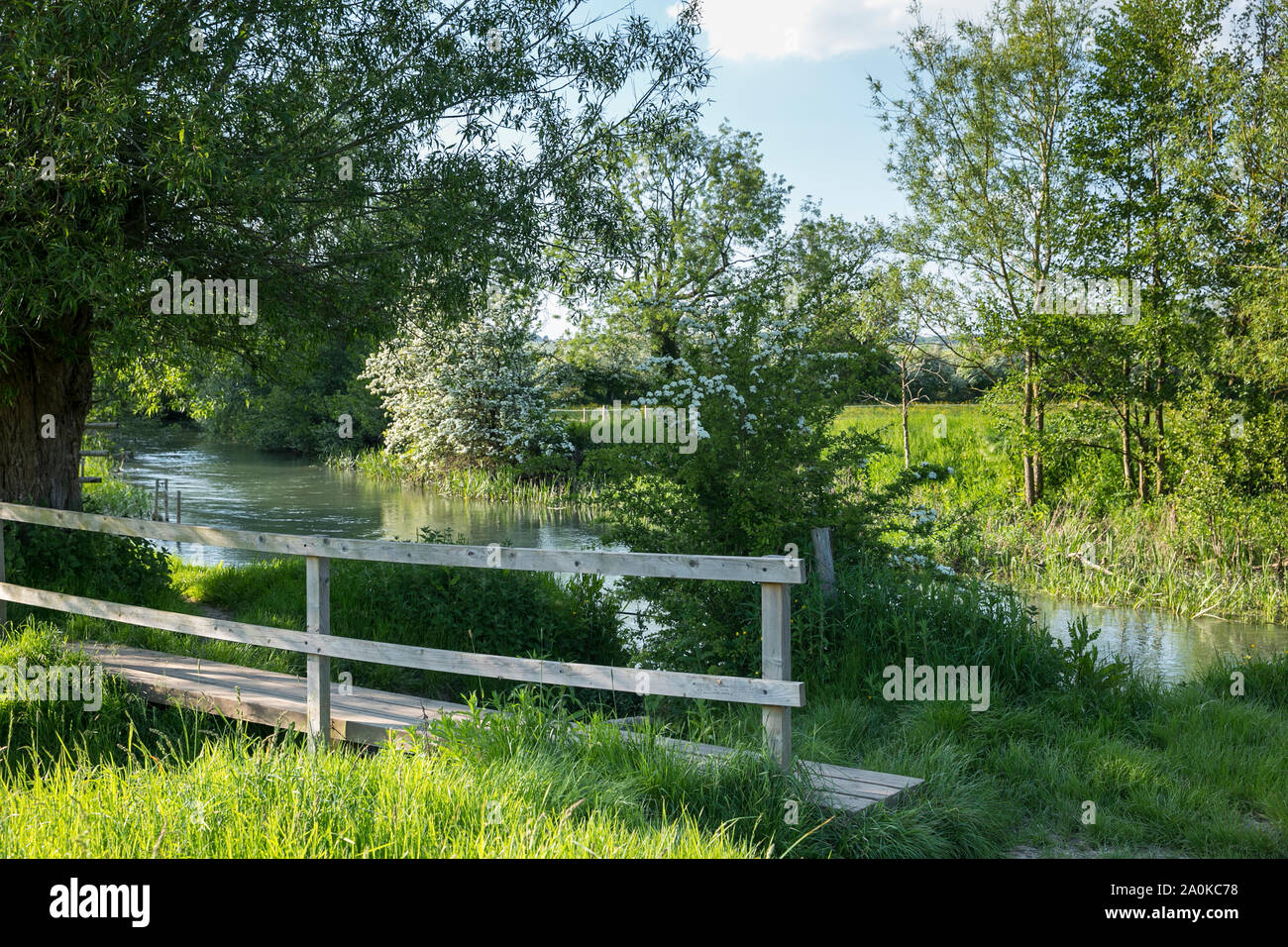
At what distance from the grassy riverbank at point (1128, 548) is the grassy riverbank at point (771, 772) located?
4.18 m

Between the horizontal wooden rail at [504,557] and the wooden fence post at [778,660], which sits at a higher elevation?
the horizontal wooden rail at [504,557]

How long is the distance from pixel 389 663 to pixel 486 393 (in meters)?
23.4

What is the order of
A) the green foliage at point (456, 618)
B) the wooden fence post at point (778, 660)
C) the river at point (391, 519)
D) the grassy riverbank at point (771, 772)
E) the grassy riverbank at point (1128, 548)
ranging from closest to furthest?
the grassy riverbank at point (771, 772) < the wooden fence post at point (778, 660) < the green foliage at point (456, 618) < the river at point (391, 519) < the grassy riverbank at point (1128, 548)

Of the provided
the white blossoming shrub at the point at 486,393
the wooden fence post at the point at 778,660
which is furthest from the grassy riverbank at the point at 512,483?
the wooden fence post at the point at 778,660

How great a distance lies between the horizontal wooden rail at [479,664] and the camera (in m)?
4.86

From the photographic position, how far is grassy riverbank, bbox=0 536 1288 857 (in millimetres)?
3918

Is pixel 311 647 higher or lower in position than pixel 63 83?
lower

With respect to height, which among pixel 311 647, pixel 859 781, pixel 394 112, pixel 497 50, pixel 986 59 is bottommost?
pixel 859 781

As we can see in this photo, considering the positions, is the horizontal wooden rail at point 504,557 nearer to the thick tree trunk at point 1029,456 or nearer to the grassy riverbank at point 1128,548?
the grassy riverbank at point 1128,548

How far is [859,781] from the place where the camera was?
509cm

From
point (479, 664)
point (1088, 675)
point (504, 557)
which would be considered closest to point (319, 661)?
point (479, 664)

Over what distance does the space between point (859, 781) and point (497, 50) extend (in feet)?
28.1
